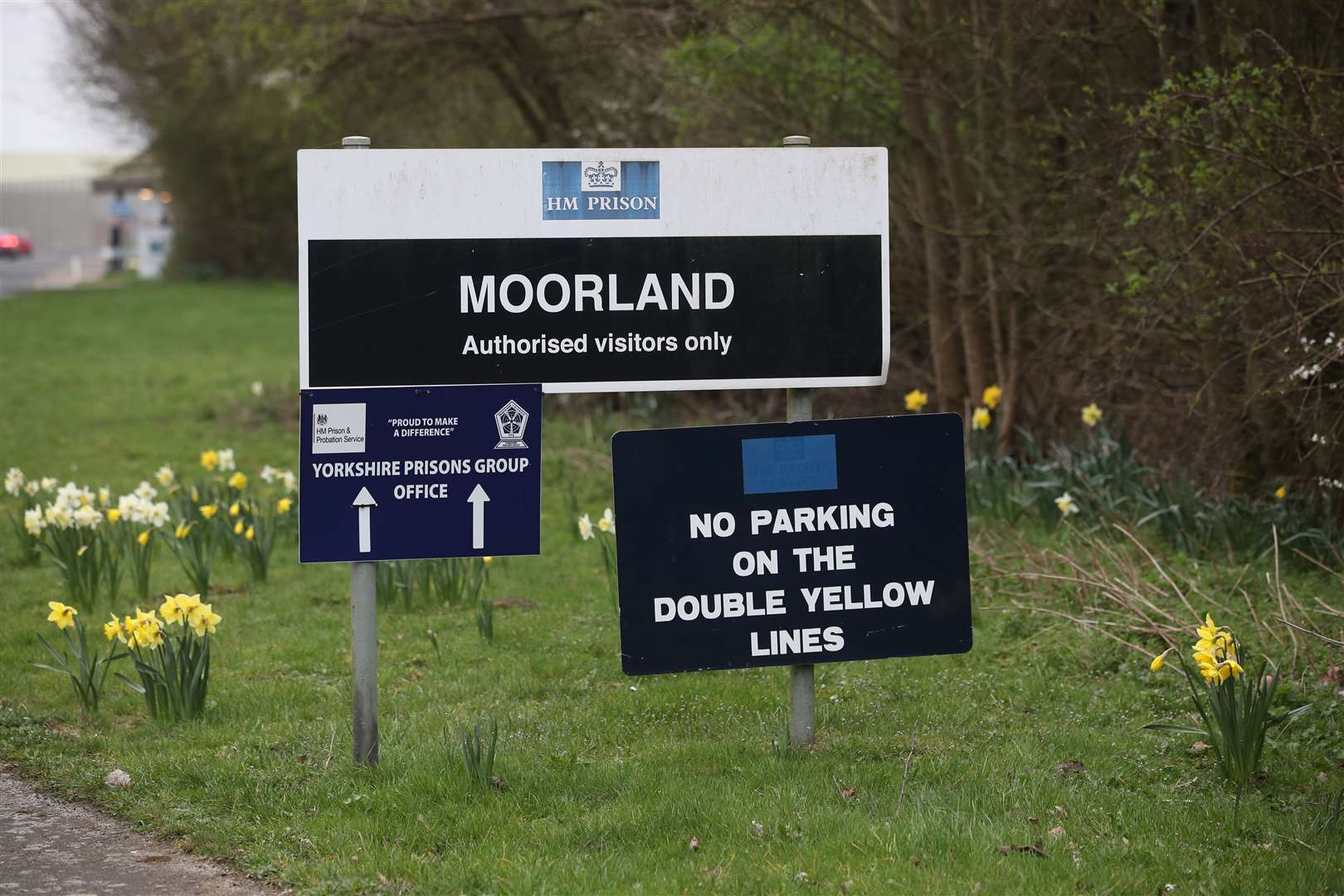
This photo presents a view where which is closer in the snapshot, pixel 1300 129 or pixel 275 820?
pixel 275 820

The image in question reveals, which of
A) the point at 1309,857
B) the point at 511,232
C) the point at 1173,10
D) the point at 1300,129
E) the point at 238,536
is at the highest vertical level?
the point at 1173,10

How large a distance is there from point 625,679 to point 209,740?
1809 millimetres

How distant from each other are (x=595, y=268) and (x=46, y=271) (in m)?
54.5

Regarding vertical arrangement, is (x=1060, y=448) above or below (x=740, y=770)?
above

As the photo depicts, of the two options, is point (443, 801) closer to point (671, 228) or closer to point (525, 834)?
point (525, 834)

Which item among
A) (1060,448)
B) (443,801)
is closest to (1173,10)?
(1060,448)

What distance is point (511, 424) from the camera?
5113 millimetres

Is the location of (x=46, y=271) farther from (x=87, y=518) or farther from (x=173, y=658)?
(x=173, y=658)

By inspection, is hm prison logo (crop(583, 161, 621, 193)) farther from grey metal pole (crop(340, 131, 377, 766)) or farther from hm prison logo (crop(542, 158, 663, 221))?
grey metal pole (crop(340, 131, 377, 766))

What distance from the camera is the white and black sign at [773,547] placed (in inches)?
204

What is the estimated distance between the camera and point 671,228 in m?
5.17

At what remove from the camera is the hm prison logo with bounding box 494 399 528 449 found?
201 inches

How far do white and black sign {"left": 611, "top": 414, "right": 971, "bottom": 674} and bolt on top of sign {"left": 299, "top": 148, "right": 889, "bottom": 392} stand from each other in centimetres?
23

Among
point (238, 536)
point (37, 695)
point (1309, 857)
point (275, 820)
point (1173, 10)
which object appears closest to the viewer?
point (1309, 857)
